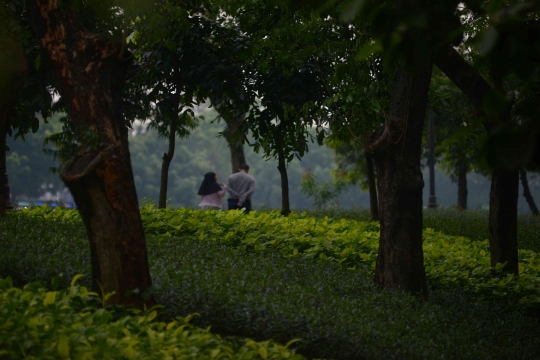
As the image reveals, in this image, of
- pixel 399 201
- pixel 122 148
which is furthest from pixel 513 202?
pixel 122 148

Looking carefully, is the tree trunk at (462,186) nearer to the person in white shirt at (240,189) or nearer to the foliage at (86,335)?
the person in white shirt at (240,189)

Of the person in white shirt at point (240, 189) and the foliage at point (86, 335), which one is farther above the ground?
the person in white shirt at point (240, 189)

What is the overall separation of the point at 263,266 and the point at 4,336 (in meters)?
4.10

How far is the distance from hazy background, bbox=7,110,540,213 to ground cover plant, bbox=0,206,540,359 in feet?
137

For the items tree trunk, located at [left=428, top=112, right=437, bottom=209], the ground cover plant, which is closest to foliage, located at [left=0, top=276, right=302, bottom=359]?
the ground cover plant

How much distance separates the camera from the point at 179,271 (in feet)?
23.1

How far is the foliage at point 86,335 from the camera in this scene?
439 cm

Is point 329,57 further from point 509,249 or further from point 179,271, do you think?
point 179,271

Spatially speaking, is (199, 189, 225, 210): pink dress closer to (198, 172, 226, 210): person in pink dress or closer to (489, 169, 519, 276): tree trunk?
(198, 172, 226, 210): person in pink dress

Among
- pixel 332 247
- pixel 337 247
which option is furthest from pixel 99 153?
pixel 337 247

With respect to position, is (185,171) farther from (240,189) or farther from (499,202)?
(499,202)

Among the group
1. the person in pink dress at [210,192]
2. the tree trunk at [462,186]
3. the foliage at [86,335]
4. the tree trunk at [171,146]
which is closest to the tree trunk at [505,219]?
the foliage at [86,335]

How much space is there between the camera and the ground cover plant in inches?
232

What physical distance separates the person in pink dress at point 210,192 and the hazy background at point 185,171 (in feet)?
111
